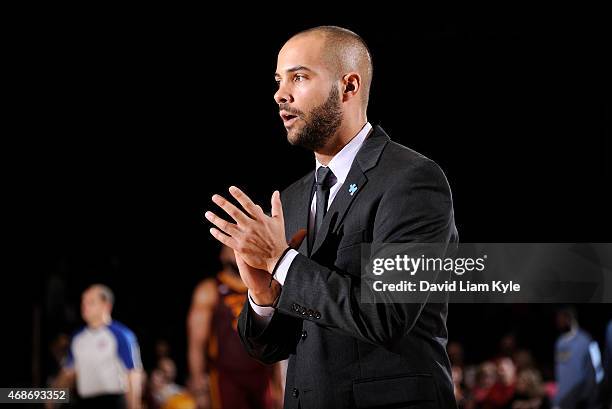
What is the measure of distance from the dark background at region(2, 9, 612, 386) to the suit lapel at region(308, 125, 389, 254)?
4014 mm

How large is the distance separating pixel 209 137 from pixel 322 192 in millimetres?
5723

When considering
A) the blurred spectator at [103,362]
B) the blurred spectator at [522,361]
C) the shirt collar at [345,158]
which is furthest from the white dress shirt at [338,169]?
the blurred spectator at [522,361]

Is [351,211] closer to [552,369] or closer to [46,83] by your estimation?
[46,83]

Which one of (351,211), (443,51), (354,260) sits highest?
(443,51)

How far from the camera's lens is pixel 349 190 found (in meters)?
1.74

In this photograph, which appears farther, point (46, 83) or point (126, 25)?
point (46, 83)

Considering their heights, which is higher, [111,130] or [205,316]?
[111,130]

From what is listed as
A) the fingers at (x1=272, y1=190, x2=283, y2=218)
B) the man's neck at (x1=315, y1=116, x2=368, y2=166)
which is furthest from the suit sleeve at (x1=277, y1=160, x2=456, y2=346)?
the man's neck at (x1=315, y1=116, x2=368, y2=166)

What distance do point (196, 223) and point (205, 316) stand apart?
2.94 m

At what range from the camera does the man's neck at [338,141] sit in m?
1.85

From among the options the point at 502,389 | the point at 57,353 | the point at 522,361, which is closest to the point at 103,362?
the point at 57,353

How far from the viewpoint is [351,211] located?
5.58 feet

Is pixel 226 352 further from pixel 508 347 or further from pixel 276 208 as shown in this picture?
pixel 276 208

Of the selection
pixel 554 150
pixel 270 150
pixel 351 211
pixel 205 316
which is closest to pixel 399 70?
pixel 270 150
